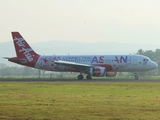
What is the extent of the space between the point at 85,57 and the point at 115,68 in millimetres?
5415

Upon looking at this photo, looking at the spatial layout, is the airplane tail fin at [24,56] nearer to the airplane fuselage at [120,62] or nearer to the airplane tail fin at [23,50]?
the airplane tail fin at [23,50]

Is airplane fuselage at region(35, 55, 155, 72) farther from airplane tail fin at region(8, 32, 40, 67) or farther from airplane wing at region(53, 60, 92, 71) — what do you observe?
airplane tail fin at region(8, 32, 40, 67)


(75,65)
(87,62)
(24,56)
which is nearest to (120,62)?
(87,62)

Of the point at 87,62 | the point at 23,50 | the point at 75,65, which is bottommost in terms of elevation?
the point at 75,65

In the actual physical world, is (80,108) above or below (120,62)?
below

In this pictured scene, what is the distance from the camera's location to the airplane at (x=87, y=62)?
6431cm

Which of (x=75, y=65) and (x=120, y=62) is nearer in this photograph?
(x=120, y=62)

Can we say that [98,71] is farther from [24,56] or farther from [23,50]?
[23,50]

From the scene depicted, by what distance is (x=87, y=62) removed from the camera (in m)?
66.4

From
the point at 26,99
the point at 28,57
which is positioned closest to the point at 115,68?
the point at 28,57

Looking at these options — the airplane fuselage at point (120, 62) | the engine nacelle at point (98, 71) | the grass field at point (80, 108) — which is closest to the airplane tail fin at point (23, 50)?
the airplane fuselage at point (120, 62)

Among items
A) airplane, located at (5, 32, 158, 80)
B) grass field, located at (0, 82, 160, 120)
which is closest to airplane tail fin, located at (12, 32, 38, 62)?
airplane, located at (5, 32, 158, 80)

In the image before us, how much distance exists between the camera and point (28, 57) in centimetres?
6912

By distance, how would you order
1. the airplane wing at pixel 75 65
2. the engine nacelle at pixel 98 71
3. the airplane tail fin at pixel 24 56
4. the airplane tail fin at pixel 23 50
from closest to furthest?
the engine nacelle at pixel 98 71, the airplane wing at pixel 75 65, the airplane tail fin at pixel 24 56, the airplane tail fin at pixel 23 50
